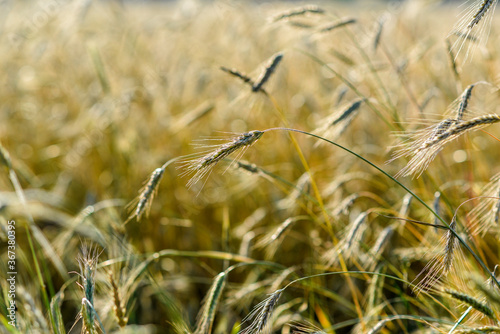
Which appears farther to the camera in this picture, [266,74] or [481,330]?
[266,74]

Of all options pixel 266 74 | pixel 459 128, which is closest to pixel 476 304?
pixel 459 128

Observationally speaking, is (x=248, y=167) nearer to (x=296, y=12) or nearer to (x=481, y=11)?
(x=296, y=12)

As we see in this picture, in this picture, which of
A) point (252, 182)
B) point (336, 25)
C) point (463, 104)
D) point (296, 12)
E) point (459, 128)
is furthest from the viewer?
point (252, 182)

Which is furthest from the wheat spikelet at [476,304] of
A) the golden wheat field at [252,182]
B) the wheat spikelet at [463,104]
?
the wheat spikelet at [463,104]

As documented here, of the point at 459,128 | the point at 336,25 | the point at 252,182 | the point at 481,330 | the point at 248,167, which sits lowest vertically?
the point at 252,182

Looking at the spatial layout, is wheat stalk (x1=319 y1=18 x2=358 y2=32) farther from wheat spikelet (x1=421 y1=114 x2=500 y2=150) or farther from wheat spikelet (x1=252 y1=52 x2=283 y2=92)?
wheat spikelet (x1=421 y1=114 x2=500 y2=150)

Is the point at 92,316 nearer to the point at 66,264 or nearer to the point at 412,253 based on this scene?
the point at 412,253

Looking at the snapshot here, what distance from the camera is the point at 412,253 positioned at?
1.90 m

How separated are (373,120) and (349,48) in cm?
90

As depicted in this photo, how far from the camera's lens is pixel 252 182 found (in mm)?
2500

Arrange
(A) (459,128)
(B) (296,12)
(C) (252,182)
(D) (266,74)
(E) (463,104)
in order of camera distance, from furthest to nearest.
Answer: (C) (252,182) → (B) (296,12) → (D) (266,74) → (E) (463,104) → (A) (459,128)

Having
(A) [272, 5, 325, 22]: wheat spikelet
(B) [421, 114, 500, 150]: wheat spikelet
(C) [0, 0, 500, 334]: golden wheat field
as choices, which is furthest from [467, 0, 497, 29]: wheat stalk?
(A) [272, 5, 325, 22]: wheat spikelet

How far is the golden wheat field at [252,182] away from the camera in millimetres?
1560

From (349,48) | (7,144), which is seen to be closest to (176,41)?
(7,144)
